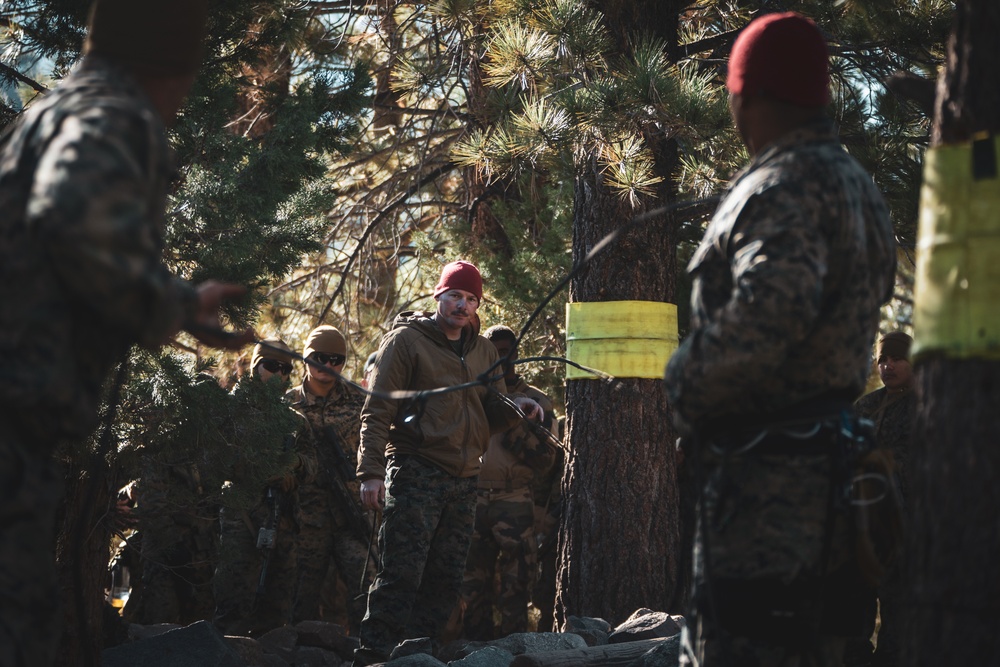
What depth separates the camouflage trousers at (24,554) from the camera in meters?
2.69

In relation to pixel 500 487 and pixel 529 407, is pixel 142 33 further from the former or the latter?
pixel 500 487

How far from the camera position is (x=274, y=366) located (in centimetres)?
881

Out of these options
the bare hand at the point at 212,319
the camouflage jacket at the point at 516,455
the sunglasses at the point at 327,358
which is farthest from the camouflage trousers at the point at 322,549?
the bare hand at the point at 212,319

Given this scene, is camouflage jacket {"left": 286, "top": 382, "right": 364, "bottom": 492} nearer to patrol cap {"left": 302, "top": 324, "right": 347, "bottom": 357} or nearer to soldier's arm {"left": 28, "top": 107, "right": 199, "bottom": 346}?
patrol cap {"left": 302, "top": 324, "right": 347, "bottom": 357}

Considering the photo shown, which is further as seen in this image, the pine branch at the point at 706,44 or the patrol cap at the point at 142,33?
the pine branch at the point at 706,44

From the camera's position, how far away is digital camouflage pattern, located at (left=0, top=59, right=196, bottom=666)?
8.51 ft

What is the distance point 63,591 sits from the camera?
18.9 feet

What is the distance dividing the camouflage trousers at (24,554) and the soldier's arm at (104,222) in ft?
1.33

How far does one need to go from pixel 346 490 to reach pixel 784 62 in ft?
20.9

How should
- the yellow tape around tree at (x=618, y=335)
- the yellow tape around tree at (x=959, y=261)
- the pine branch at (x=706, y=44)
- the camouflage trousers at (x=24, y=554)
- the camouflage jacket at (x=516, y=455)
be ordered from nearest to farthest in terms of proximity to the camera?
1. the camouflage trousers at (x=24, y=554)
2. the yellow tape around tree at (x=959, y=261)
3. the yellow tape around tree at (x=618, y=335)
4. the pine branch at (x=706, y=44)
5. the camouflage jacket at (x=516, y=455)

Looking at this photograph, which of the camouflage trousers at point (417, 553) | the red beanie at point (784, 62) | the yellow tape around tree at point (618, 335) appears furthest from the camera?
the yellow tape around tree at point (618, 335)

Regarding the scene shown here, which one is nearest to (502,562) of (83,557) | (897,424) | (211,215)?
(897,424)

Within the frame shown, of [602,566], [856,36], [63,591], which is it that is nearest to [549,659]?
[602,566]

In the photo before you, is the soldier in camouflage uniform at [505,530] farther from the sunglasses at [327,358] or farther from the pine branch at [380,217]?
the pine branch at [380,217]
